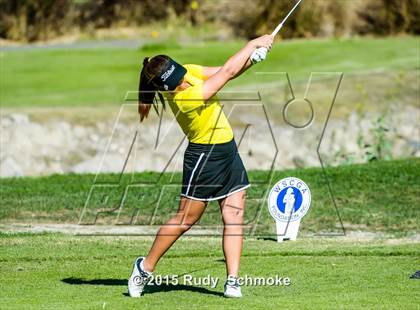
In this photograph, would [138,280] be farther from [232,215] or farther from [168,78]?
[168,78]

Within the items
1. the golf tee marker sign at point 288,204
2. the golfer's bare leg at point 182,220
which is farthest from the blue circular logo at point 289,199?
the golfer's bare leg at point 182,220

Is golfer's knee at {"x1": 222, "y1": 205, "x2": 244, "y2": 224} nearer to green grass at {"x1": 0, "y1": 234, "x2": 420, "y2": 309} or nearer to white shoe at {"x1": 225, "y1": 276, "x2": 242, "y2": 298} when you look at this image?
white shoe at {"x1": 225, "y1": 276, "x2": 242, "y2": 298}

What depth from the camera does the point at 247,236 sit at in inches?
531

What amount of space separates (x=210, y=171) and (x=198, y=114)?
466mm

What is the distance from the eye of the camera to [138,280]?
9.31 meters

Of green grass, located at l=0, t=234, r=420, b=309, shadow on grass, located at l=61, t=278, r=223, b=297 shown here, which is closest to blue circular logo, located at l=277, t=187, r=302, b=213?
green grass, located at l=0, t=234, r=420, b=309

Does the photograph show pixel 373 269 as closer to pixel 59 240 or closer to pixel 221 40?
pixel 59 240

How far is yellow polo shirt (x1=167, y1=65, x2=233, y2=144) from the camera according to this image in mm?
9070

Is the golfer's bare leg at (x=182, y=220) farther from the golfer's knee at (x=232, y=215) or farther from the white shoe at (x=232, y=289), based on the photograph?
the white shoe at (x=232, y=289)

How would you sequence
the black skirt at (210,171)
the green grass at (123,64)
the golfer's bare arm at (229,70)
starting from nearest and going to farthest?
the golfer's bare arm at (229,70)
the black skirt at (210,171)
the green grass at (123,64)

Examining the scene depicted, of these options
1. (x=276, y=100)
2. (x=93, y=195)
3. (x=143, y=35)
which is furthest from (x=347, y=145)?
(x=143, y=35)

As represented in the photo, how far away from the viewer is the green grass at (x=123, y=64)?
24.5m

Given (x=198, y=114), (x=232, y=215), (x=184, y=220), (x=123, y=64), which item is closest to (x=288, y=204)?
(x=232, y=215)

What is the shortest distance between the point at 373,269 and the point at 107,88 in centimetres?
1533
